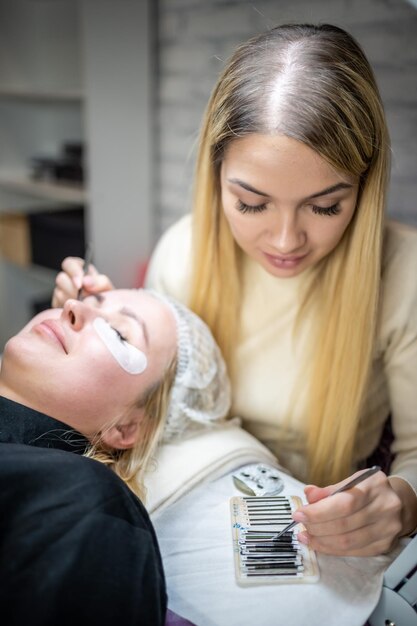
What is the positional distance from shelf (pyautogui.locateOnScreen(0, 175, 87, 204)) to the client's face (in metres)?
0.76

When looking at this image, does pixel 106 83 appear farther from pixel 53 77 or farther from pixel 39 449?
pixel 39 449

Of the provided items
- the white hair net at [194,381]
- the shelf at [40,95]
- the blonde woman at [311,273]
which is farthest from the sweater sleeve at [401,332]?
the shelf at [40,95]

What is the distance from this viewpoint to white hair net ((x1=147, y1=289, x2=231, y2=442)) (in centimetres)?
72

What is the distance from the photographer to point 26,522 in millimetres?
480

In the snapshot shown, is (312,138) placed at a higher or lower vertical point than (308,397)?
higher

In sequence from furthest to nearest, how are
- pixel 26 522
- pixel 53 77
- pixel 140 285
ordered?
pixel 53 77 < pixel 140 285 < pixel 26 522

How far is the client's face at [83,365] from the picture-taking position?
0.64 m

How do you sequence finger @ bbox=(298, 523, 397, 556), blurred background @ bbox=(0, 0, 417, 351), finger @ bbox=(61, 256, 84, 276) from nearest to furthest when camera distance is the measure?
1. finger @ bbox=(298, 523, 397, 556)
2. finger @ bbox=(61, 256, 84, 276)
3. blurred background @ bbox=(0, 0, 417, 351)

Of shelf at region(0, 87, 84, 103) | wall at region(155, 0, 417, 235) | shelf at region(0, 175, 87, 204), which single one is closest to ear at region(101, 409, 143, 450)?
wall at region(155, 0, 417, 235)

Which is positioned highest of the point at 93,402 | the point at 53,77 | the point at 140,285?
the point at 53,77

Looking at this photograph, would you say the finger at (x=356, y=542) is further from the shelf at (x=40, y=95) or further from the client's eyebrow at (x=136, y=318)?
the shelf at (x=40, y=95)

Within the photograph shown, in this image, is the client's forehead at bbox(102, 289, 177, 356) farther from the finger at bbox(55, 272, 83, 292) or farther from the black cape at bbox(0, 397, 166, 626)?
the black cape at bbox(0, 397, 166, 626)

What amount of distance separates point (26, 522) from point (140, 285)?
70 cm

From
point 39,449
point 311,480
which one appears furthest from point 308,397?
point 39,449
